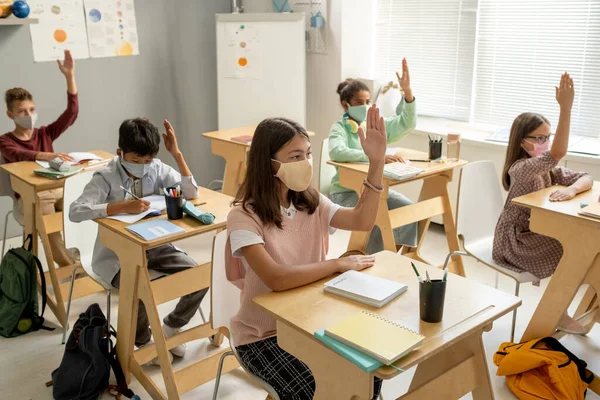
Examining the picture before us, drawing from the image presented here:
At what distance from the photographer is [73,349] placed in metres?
2.55

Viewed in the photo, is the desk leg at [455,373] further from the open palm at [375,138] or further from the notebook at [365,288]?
the open palm at [375,138]

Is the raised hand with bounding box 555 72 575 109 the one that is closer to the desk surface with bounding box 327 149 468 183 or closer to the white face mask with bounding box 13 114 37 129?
the desk surface with bounding box 327 149 468 183

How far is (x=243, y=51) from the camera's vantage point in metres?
4.78

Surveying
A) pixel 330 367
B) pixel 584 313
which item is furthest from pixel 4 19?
pixel 584 313

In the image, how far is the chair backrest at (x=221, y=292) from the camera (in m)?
2.00

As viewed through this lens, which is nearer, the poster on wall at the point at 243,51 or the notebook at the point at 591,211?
the notebook at the point at 591,211

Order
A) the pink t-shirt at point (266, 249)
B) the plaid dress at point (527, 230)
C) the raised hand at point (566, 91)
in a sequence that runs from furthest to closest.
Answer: the plaid dress at point (527, 230)
the raised hand at point (566, 91)
the pink t-shirt at point (266, 249)

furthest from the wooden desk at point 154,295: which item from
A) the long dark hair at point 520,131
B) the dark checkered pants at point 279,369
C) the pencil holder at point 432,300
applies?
the long dark hair at point 520,131

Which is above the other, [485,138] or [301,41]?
[301,41]

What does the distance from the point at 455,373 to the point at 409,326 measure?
36 cm

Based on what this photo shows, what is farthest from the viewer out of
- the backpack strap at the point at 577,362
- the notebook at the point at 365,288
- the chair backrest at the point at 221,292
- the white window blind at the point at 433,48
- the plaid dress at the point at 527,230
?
the white window blind at the point at 433,48

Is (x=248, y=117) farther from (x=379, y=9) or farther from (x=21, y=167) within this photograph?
(x=21, y=167)

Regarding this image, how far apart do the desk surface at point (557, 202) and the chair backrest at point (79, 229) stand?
193 cm

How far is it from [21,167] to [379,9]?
3.07 meters
